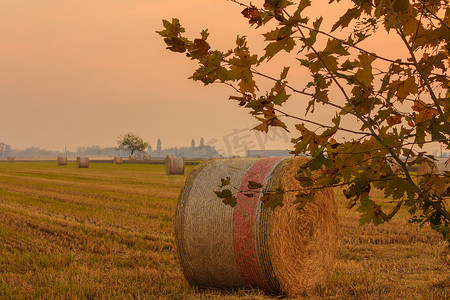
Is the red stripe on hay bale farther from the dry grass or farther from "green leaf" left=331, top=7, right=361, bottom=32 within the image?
"green leaf" left=331, top=7, right=361, bottom=32

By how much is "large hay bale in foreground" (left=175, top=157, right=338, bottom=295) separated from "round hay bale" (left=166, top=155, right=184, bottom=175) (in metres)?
28.8

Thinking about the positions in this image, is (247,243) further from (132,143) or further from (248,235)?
(132,143)

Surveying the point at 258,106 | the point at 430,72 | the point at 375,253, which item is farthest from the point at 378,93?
the point at 375,253

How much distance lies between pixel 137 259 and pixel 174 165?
2799 cm

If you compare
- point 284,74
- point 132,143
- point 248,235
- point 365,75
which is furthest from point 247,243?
point 132,143

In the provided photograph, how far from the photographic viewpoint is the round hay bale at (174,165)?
3575 centimetres

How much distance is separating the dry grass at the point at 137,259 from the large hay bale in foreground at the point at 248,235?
0.79 feet

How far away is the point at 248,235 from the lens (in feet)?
19.7

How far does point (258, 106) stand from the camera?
2.27 m

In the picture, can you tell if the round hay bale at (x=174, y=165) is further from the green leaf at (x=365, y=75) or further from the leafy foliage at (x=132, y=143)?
the leafy foliage at (x=132, y=143)

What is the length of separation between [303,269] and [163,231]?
4.72 meters

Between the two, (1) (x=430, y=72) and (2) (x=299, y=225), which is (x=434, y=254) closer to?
(2) (x=299, y=225)

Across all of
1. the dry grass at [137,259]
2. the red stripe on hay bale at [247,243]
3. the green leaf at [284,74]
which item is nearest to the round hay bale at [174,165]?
the dry grass at [137,259]

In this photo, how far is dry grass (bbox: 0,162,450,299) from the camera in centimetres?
620
